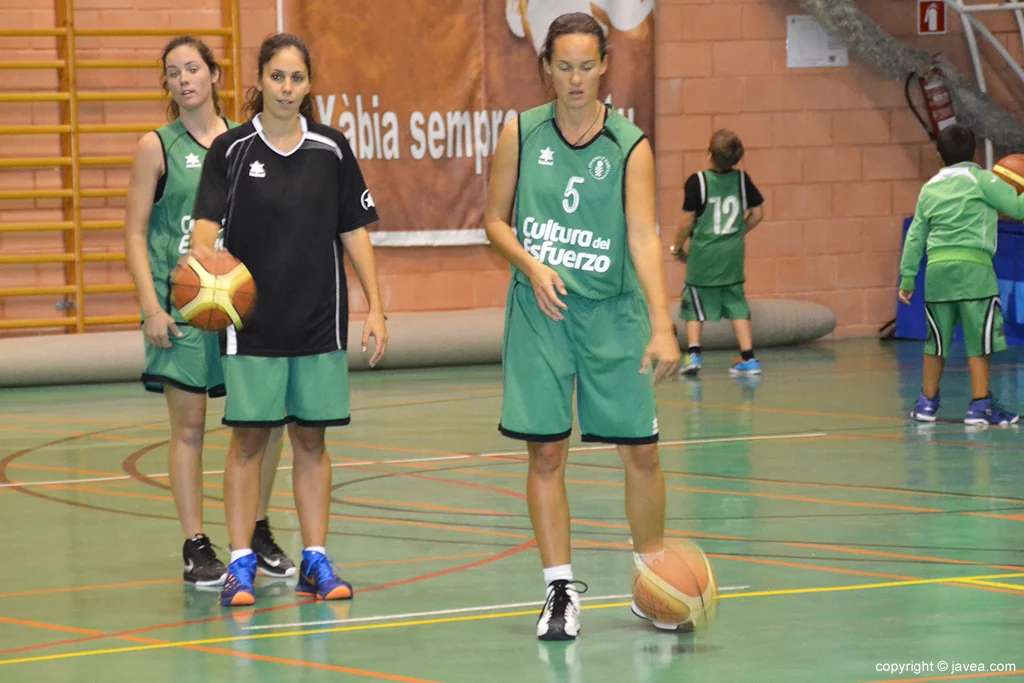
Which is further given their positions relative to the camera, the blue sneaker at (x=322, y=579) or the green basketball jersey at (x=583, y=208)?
the blue sneaker at (x=322, y=579)

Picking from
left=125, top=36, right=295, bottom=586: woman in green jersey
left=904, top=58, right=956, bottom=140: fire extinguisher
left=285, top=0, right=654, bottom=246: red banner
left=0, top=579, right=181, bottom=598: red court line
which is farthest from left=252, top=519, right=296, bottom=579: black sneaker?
left=904, top=58, right=956, bottom=140: fire extinguisher

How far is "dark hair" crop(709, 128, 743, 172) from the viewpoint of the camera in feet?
37.3

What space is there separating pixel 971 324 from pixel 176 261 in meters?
4.86

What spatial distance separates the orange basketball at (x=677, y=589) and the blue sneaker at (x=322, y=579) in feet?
3.30

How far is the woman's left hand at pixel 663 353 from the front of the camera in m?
4.55

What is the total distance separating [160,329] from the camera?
17.7 ft

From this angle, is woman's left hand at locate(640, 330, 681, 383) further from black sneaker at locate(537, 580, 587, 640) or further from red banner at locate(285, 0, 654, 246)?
red banner at locate(285, 0, 654, 246)

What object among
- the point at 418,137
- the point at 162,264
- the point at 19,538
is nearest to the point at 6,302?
the point at 418,137

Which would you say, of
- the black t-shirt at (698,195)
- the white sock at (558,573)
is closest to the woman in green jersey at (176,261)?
the white sock at (558,573)

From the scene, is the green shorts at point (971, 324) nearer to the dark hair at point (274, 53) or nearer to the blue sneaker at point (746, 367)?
the blue sneaker at point (746, 367)

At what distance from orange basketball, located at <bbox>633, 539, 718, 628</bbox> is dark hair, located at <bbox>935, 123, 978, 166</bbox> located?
15.6 ft

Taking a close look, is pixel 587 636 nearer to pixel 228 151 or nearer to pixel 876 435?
pixel 228 151

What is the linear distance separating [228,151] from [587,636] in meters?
1.83

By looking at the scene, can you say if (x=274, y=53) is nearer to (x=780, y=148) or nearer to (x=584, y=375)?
(x=584, y=375)
